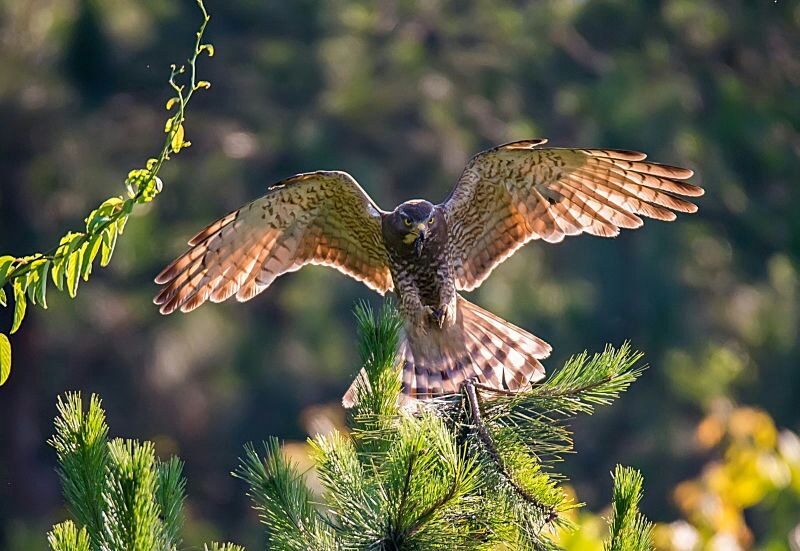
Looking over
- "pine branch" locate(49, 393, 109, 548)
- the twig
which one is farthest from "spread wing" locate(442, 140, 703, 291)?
"pine branch" locate(49, 393, 109, 548)

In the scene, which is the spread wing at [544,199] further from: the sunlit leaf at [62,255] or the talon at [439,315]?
the sunlit leaf at [62,255]

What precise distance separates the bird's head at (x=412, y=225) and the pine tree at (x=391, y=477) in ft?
4.97

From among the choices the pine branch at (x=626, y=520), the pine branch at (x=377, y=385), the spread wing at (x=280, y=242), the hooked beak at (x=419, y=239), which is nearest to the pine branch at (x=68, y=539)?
the pine branch at (x=377, y=385)

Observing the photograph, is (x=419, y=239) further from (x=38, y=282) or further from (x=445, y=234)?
(x=38, y=282)

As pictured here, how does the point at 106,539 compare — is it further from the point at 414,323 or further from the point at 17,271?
the point at 414,323

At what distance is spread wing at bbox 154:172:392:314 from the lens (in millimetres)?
3996

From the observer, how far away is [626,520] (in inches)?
85.4

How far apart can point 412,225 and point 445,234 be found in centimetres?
31

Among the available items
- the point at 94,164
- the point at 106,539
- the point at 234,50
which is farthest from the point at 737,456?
the point at 234,50

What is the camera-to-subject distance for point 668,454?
10.8 metres

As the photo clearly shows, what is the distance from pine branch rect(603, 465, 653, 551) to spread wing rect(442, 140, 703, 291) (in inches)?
75.5

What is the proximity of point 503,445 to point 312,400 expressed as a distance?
819 centimetres

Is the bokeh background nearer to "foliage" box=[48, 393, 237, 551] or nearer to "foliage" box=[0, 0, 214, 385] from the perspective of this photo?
"foliage" box=[48, 393, 237, 551]

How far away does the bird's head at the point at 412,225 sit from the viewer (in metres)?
4.00
